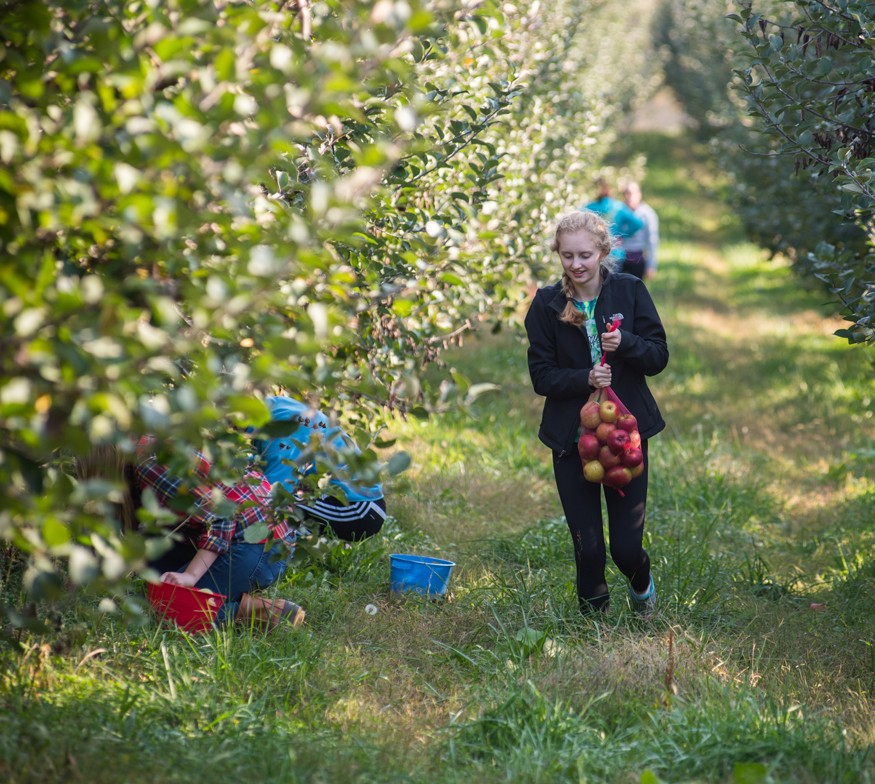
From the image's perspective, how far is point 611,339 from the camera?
12.8 ft

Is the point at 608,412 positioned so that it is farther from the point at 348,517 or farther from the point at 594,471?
the point at 348,517

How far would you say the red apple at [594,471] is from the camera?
3898 mm

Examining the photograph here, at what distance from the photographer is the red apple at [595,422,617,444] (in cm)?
385

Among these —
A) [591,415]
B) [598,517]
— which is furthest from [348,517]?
[591,415]

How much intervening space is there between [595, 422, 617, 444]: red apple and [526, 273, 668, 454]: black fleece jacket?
0.19 m

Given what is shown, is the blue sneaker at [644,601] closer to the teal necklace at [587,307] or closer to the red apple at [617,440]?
the red apple at [617,440]

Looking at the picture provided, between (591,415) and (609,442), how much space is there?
0.13m

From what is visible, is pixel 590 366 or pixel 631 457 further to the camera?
pixel 590 366

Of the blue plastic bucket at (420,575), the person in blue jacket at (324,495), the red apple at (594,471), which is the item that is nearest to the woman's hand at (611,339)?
the red apple at (594,471)

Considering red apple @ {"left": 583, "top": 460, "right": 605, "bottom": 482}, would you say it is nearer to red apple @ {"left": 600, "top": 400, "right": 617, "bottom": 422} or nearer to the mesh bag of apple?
the mesh bag of apple

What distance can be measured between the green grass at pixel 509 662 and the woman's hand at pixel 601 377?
0.80 meters

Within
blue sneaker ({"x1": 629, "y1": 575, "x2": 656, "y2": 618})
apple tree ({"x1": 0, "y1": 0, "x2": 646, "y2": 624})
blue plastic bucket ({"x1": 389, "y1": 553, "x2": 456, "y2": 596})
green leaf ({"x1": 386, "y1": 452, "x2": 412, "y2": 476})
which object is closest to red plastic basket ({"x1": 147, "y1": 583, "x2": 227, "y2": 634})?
blue plastic bucket ({"x1": 389, "y1": 553, "x2": 456, "y2": 596})

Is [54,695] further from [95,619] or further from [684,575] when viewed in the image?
[684,575]

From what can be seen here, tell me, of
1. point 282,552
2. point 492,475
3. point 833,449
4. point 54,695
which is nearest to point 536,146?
point 492,475
